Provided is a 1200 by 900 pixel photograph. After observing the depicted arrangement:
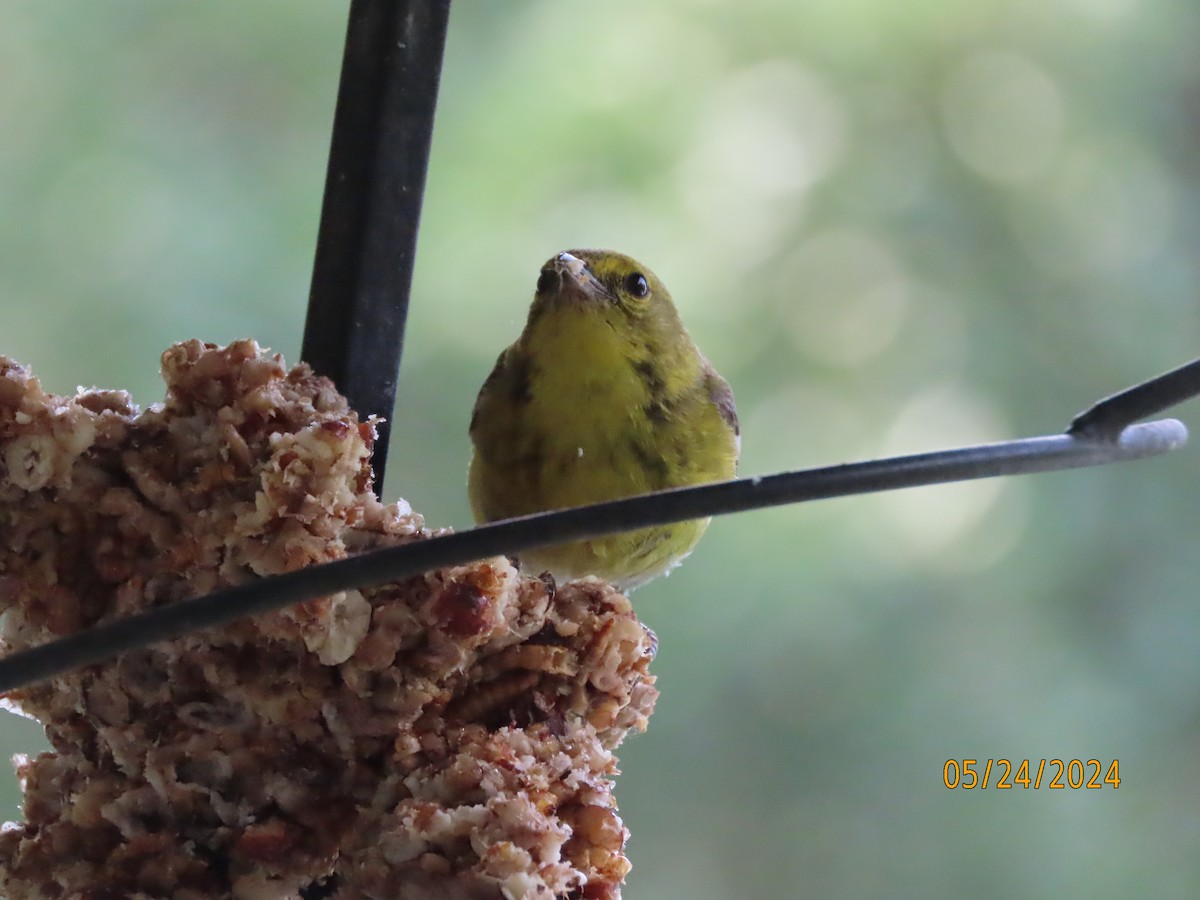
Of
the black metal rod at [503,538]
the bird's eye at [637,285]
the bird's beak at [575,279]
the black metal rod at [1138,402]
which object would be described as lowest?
the black metal rod at [503,538]

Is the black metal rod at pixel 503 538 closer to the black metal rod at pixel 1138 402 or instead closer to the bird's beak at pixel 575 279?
the black metal rod at pixel 1138 402

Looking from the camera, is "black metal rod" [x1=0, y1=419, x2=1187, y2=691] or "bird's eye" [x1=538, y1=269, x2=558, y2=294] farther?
"bird's eye" [x1=538, y1=269, x2=558, y2=294]

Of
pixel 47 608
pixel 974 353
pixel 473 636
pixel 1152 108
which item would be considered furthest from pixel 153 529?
pixel 1152 108

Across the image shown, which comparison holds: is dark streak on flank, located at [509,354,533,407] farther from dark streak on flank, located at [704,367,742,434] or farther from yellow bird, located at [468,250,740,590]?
dark streak on flank, located at [704,367,742,434]

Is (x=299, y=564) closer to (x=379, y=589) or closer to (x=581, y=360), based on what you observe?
(x=379, y=589)
